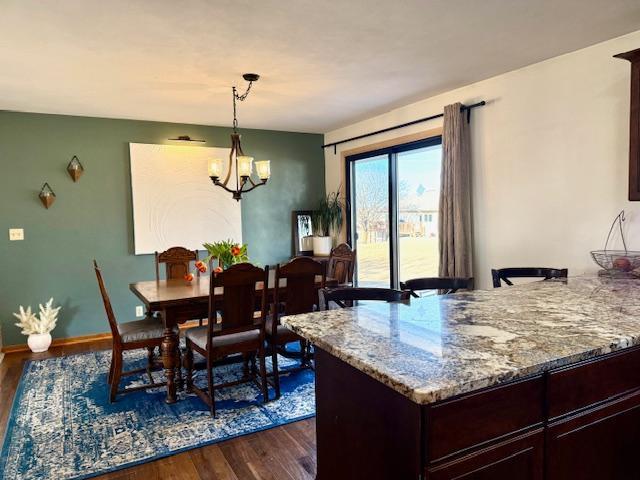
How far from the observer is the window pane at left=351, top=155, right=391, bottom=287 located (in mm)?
5188

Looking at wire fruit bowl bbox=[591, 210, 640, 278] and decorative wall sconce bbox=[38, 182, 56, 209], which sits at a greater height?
decorative wall sconce bbox=[38, 182, 56, 209]

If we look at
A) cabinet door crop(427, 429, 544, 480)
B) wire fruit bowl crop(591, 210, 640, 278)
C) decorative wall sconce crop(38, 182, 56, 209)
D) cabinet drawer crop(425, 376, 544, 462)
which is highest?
decorative wall sconce crop(38, 182, 56, 209)

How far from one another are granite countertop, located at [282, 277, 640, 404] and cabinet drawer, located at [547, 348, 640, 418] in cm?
7

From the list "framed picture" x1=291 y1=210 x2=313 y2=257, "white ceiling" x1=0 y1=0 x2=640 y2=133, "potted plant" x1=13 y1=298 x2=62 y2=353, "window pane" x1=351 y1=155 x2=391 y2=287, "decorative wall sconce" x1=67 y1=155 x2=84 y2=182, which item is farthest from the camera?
"framed picture" x1=291 y1=210 x2=313 y2=257

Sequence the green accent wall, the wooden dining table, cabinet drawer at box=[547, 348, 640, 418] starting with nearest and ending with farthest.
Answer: cabinet drawer at box=[547, 348, 640, 418] < the wooden dining table < the green accent wall

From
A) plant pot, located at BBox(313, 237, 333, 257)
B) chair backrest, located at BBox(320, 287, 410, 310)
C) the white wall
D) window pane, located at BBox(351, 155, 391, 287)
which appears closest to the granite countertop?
chair backrest, located at BBox(320, 287, 410, 310)

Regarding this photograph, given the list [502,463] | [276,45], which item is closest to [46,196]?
[276,45]

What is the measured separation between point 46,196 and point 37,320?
1.28 meters

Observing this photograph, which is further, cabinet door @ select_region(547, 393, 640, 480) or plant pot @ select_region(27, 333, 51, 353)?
plant pot @ select_region(27, 333, 51, 353)

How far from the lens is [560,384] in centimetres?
132

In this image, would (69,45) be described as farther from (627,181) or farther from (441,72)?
(627,181)

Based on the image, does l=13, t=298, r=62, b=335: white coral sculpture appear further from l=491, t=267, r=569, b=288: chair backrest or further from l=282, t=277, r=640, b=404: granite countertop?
l=491, t=267, r=569, b=288: chair backrest

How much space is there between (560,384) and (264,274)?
1955mm

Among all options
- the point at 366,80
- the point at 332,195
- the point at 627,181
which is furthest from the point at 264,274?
the point at 332,195
